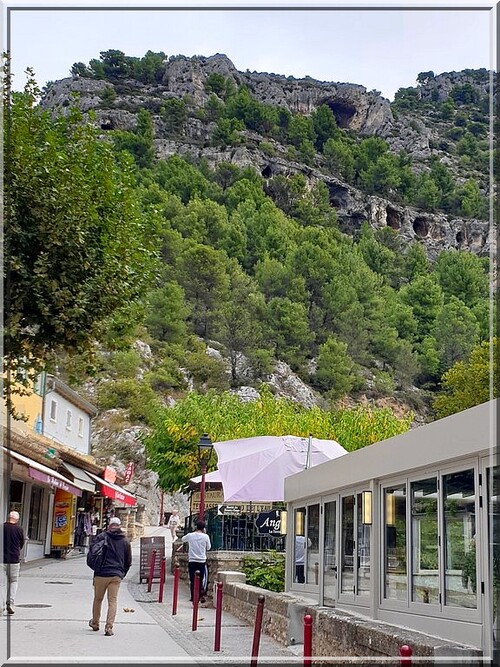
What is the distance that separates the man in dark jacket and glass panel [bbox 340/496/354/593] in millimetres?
3101

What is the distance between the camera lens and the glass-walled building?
7.15 meters

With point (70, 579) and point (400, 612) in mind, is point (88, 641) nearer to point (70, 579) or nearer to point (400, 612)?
point (400, 612)

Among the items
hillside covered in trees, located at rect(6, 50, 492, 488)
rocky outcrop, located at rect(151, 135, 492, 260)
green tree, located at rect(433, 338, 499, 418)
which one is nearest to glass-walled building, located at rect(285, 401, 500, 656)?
hillside covered in trees, located at rect(6, 50, 492, 488)

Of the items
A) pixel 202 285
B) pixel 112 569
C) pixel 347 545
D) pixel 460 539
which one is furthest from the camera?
pixel 202 285

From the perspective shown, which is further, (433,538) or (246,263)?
(246,263)

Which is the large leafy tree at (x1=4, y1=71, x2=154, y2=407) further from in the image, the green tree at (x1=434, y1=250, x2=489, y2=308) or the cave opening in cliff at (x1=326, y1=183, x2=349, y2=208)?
the cave opening in cliff at (x1=326, y1=183, x2=349, y2=208)

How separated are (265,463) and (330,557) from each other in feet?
19.7

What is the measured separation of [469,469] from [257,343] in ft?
236

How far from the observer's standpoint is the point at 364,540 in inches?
417

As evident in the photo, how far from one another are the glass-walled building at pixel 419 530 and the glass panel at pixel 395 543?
0.01 meters

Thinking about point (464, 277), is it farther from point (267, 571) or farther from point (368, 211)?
point (267, 571)

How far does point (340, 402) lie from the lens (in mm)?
77562

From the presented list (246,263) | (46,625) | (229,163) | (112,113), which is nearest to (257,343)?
(246,263)

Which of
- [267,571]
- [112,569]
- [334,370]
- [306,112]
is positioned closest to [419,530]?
[112,569]
